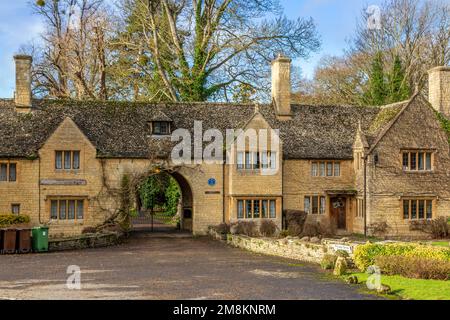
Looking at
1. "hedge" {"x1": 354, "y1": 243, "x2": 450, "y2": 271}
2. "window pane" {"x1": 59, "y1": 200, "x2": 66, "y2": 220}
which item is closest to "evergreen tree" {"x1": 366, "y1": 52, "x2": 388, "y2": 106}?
"window pane" {"x1": 59, "y1": 200, "x2": 66, "y2": 220}

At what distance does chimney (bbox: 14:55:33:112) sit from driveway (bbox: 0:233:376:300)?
1247cm

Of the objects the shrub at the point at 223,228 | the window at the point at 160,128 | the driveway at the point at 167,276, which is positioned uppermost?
the window at the point at 160,128

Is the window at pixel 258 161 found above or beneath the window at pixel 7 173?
above

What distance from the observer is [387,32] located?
185ft

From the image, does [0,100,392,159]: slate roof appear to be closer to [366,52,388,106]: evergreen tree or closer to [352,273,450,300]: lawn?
[366,52,388,106]: evergreen tree

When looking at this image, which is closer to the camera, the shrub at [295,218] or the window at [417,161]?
the shrub at [295,218]

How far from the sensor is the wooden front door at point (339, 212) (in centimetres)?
3919

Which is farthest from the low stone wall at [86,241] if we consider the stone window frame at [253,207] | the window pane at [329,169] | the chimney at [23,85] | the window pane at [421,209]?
the window pane at [421,209]

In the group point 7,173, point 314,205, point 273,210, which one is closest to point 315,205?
point 314,205

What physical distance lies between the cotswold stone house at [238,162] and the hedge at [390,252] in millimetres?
14896

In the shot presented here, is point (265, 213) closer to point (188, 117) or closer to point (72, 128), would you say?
point (188, 117)

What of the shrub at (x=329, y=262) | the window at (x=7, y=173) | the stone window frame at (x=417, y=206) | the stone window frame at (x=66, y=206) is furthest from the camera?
the stone window frame at (x=417, y=206)

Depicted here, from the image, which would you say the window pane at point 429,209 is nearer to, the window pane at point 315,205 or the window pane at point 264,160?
the window pane at point 315,205

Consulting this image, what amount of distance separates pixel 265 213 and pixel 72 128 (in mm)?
12180
